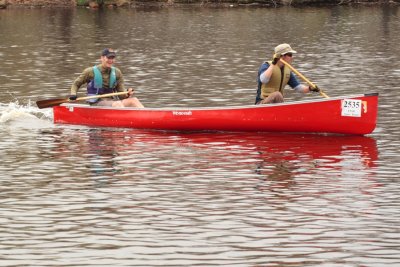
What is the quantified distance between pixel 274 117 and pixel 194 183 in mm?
5115

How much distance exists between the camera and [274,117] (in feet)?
75.0

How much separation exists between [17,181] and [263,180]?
3893 mm

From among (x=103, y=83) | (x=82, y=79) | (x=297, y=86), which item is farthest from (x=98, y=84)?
(x=297, y=86)

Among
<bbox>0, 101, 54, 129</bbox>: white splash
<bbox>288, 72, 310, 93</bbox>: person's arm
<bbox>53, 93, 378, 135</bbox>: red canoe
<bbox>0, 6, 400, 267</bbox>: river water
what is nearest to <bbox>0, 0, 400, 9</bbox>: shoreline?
<bbox>0, 6, 400, 267</bbox>: river water

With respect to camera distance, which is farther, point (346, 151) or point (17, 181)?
point (346, 151)

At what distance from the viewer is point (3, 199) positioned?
16938 mm

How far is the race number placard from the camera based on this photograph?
22.3 metres

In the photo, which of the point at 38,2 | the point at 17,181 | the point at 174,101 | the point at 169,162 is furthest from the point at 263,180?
the point at 38,2

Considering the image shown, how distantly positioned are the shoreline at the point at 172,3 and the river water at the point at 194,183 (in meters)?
36.9

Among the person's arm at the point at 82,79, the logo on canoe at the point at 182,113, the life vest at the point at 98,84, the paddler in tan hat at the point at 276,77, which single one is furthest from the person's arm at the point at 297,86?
the person's arm at the point at 82,79

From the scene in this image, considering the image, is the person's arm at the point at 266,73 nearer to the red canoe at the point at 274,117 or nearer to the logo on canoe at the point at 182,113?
the red canoe at the point at 274,117

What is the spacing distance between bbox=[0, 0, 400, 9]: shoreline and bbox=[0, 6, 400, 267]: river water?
3692 centimetres

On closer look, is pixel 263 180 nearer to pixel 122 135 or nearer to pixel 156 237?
pixel 156 237

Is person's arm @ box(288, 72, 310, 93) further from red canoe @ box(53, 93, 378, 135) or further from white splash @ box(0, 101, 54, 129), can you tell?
white splash @ box(0, 101, 54, 129)
